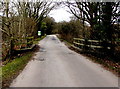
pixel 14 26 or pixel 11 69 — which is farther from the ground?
pixel 14 26

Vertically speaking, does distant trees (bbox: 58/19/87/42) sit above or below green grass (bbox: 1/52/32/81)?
above

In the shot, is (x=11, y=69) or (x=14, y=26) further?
(x=14, y=26)

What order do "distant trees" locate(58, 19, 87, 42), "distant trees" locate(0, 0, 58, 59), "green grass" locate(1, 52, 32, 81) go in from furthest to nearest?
"distant trees" locate(58, 19, 87, 42)
"distant trees" locate(0, 0, 58, 59)
"green grass" locate(1, 52, 32, 81)

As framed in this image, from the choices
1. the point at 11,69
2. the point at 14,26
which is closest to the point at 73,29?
the point at 14,26

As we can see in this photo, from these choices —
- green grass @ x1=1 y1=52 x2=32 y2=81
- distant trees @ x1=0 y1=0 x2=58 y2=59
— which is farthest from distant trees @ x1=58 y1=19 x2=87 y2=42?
green grass @ x1=1 y1=52 x2=32 y2=81

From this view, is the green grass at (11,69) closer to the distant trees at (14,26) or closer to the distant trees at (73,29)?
the distant trees at (14,26)

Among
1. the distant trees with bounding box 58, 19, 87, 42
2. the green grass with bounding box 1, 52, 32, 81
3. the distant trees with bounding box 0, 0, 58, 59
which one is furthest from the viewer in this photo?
the distant trees with bounding box 58, 19, 87, 42

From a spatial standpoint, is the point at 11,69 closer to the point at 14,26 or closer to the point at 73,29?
the point at 14,26

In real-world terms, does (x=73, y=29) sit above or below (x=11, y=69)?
above

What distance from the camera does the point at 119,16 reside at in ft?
34.2

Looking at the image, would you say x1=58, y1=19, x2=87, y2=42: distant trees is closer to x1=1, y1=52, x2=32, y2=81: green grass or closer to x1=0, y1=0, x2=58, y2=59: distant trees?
x1=0, y1=0, x2=58, y2=59: distant trees

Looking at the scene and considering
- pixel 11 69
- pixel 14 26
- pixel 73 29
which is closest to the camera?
pixel 11 69

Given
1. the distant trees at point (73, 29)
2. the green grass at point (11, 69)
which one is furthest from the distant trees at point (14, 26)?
the distant trees at point (73, 29)

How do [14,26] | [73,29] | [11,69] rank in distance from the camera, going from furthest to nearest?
[73,29] < [14,26] < [11,69]
